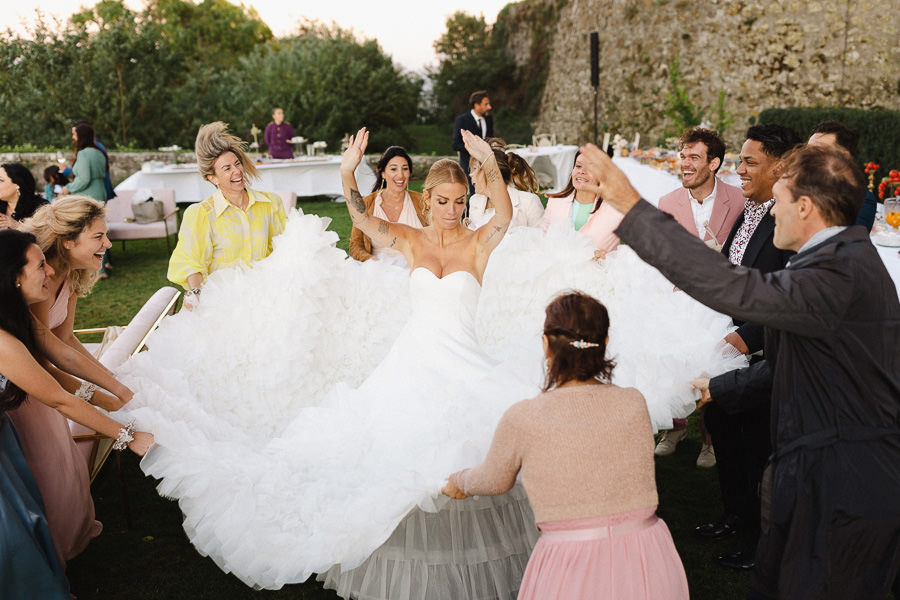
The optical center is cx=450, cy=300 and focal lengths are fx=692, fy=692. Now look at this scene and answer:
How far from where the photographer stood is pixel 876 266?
1973 millimetres

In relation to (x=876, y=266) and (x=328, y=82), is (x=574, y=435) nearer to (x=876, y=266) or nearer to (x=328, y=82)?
(x=876, y=266)

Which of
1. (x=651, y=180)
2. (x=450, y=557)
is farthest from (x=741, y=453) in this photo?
(x=651, y=180)

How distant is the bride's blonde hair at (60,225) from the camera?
10.9 ft

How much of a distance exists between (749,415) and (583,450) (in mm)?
1781

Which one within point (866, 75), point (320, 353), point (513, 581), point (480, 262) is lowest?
point (513, 581)

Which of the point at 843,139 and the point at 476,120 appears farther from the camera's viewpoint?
the point at 476,120

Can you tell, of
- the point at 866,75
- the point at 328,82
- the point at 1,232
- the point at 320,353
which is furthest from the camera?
the point at 328,82

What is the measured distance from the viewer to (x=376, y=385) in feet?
10.8

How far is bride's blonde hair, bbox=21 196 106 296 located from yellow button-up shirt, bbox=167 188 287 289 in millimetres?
828

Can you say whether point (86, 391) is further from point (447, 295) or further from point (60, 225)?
point (447, 295)

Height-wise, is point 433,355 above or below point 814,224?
below

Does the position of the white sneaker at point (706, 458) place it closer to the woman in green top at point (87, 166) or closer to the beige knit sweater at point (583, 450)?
the beige knit sweater at point (583, 450)

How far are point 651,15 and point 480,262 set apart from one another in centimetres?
1707

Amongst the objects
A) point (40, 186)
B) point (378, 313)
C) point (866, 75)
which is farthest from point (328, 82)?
point (378, 313)
